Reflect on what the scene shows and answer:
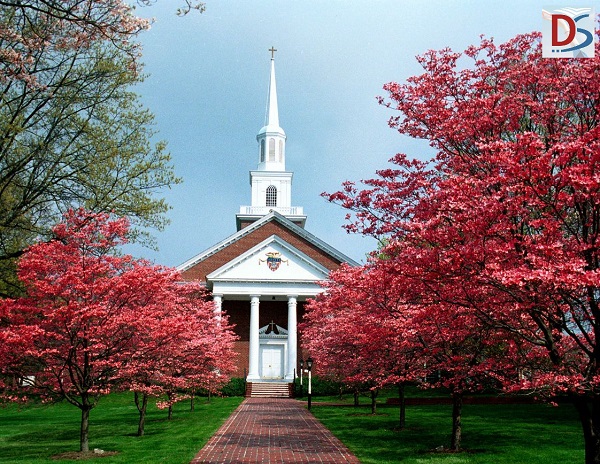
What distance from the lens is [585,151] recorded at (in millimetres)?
8164

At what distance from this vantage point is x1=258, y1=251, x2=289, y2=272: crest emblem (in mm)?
42188

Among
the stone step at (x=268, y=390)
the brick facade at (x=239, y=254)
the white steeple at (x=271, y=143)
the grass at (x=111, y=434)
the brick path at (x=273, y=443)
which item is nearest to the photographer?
the brick path at (x=273, y=443)

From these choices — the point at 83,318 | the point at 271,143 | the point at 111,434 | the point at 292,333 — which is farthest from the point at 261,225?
the point at 83,318

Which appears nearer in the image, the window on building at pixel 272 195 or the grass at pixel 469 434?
the grass at pixel 469 434

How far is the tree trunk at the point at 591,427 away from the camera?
8797 millimetres

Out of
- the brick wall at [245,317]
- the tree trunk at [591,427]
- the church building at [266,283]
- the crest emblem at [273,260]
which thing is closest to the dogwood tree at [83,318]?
the tree trunk at [591,427]

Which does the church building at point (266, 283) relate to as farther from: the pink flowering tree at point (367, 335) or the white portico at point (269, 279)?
the pink flowering tree at point (367, 335)

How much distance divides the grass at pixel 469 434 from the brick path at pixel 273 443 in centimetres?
52

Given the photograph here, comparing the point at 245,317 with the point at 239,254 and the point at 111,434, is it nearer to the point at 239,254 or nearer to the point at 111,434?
the point at 239,254

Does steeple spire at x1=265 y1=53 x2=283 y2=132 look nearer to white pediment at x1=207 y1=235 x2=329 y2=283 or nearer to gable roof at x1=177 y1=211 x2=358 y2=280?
gable roof at x1=177 y1=211 x2=358 y2=280

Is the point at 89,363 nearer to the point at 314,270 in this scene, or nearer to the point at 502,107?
the point at 502,107

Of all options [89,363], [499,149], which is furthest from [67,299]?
[499,149]

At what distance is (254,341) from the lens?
41.2m

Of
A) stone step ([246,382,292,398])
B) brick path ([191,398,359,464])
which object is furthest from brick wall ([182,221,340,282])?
brick path ([191,398,359,464])
